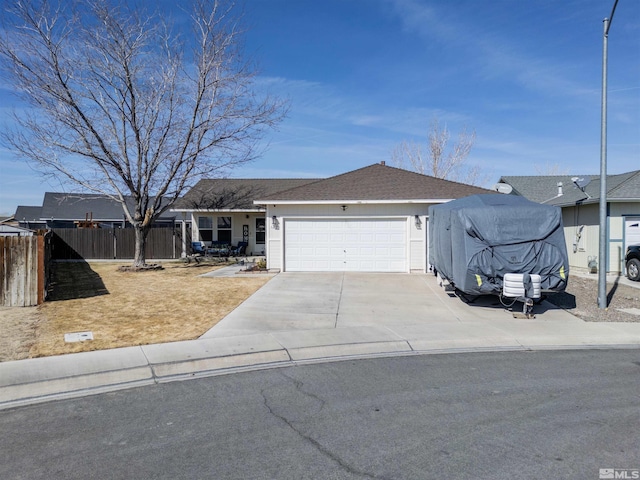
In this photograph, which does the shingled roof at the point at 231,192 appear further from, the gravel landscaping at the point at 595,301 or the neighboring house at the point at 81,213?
the gravel landscaping at the point at 595,301

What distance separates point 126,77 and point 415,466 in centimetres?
1804

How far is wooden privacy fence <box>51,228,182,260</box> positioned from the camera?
84.2ft

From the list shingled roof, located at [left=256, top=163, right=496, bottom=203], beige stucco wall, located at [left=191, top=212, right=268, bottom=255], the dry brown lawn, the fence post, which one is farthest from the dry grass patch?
beige stucco wall, located at [left=191, top=212, right=268, bottom=255]

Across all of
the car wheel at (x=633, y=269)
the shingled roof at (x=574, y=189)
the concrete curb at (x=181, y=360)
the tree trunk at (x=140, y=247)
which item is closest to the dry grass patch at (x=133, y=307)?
the concrete curb at (x=181, y=360)

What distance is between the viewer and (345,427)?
15.5 feet

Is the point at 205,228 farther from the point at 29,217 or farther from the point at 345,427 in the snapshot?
the point at 29,217

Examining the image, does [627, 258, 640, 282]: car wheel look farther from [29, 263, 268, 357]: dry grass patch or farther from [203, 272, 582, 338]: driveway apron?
[29, 263, 268, 357]: dry grass patch

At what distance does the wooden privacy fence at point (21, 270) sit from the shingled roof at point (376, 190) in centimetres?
832

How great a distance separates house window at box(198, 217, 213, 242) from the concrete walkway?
1452cm

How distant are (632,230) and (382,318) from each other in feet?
45.2

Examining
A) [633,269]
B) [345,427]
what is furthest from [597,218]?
[345,427]

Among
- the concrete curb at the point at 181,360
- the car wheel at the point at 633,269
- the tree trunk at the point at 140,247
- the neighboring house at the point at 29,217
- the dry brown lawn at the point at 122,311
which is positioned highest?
the neighboring house at the point at 29,217

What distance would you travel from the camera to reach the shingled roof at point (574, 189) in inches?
726

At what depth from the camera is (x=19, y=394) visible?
5867 millimetres
